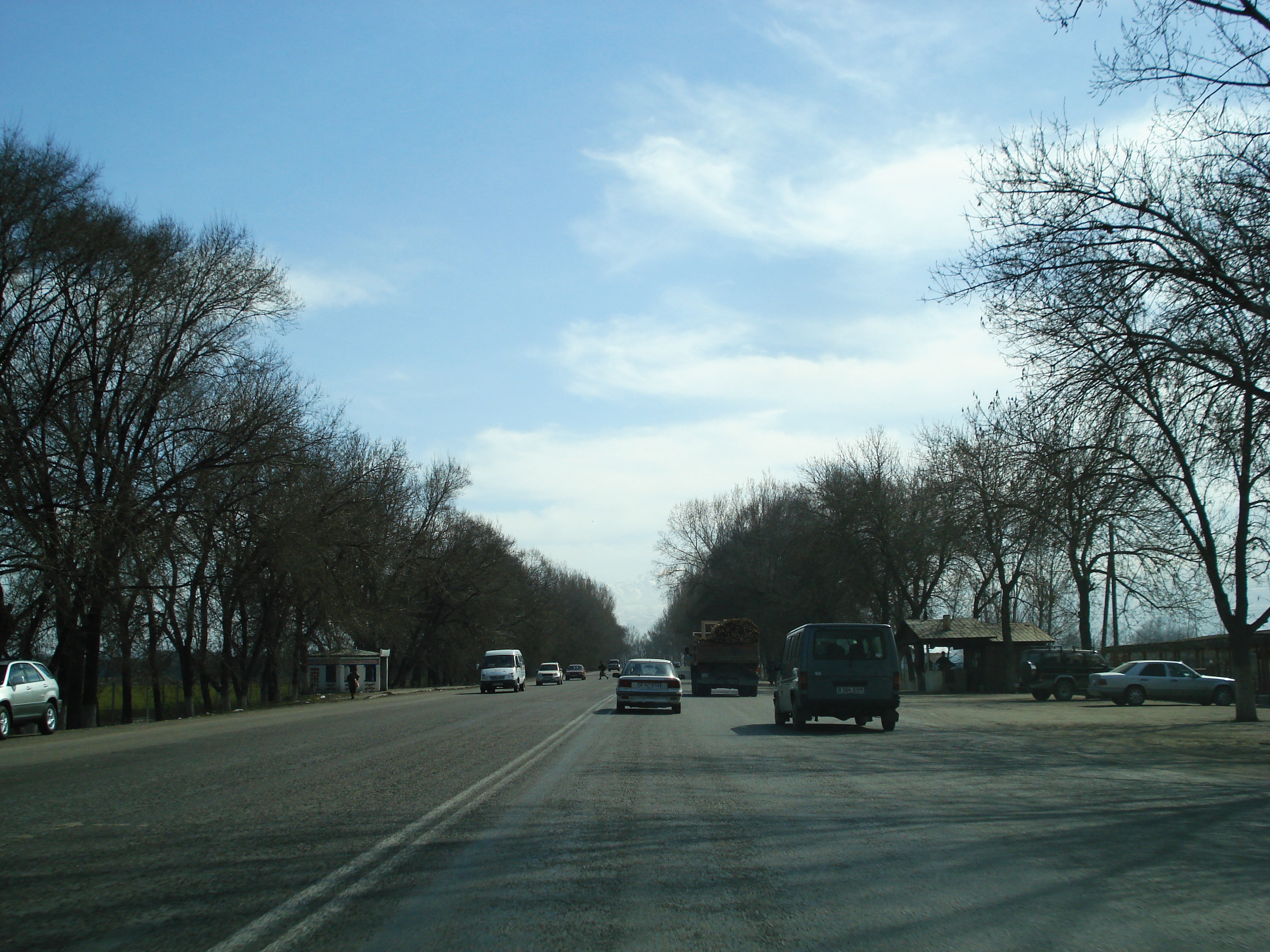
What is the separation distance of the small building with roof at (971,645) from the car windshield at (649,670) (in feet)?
85.2

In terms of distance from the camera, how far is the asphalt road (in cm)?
530

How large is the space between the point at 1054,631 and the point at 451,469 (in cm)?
4341

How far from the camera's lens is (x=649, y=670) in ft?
88.6

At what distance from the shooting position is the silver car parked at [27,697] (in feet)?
70.0

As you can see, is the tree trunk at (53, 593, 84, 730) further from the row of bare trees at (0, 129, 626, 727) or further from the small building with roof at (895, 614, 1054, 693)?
the small building with roof at (895, 614, 1054, 693)

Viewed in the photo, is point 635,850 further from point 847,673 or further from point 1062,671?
point 1062,671

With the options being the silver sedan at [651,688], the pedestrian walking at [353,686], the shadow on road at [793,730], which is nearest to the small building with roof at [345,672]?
the pedestrian walking at [353,686]

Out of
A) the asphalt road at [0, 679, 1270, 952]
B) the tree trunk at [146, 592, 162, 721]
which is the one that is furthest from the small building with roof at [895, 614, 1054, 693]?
the asphalt road at [0, 679, 1270, 952]

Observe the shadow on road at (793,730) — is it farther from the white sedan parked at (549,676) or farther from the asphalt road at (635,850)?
the white sedan parked at (549,676)

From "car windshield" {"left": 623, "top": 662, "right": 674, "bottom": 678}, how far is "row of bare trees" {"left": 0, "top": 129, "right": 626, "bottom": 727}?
13.7 m

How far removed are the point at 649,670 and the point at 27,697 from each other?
1465cm

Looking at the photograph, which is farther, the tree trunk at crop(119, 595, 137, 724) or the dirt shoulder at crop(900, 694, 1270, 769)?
the tree trunk at crop(119, 595, 137, 724)

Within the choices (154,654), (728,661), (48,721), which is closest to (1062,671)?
(728,661)

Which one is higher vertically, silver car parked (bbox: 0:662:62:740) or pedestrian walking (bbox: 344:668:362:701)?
silver car parked (bbox: 0:662:62:740)
